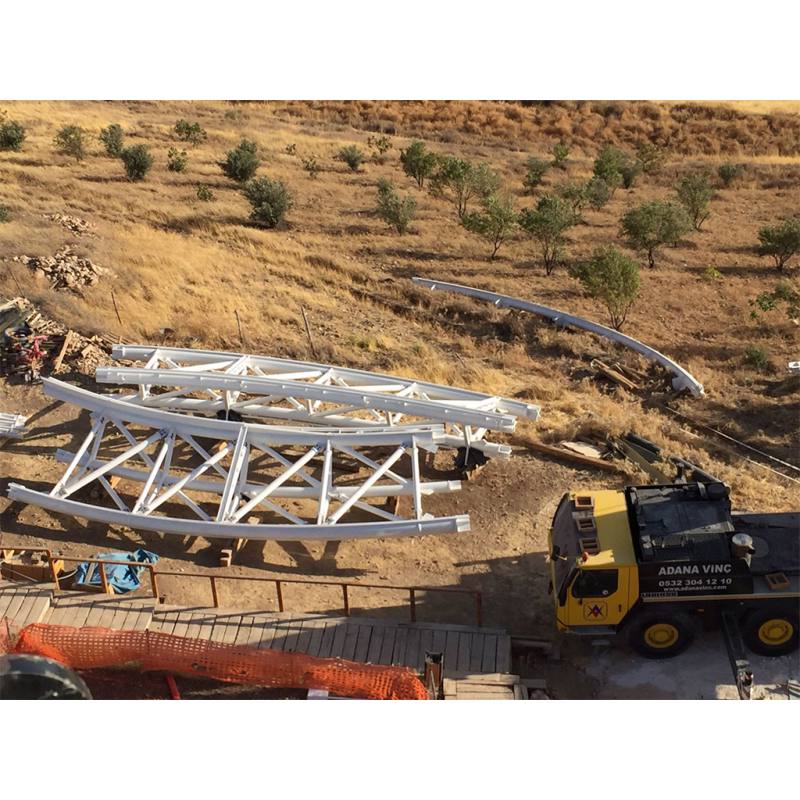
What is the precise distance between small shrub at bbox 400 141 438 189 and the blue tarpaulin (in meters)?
26.3

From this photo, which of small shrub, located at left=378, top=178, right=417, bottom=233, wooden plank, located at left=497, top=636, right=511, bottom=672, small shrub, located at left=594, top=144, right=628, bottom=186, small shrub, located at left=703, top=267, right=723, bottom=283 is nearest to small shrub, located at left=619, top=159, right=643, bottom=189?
small shrub, located at left=594, top=144, right=628, bottom=186

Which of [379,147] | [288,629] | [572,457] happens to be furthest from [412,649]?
[379,147]

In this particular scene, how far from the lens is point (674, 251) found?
97.8 ft

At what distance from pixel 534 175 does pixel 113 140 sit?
1939 centimetres

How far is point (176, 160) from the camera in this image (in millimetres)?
35875

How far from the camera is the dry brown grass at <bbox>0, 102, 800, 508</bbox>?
20016mm

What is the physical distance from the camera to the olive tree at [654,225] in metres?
27.4

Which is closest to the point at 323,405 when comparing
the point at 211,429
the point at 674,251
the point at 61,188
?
the point at 211,429

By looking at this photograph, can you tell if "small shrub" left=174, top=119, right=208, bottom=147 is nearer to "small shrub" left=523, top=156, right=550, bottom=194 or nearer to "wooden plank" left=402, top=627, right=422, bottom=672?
"small shrub" left=523, top=156, right=550, bottom=194

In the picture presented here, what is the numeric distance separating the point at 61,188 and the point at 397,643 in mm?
27013

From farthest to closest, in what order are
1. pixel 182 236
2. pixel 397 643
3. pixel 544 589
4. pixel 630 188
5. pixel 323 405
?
pixel 630 188, pixel 182 236, pixel 323 405, pixel 544 589, pixel 397 643

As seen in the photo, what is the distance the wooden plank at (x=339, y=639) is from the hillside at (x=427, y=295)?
1.73m

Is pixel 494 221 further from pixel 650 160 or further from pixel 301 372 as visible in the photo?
pixel 301 372

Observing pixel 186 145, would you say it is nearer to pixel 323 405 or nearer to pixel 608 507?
pixel 323 405
